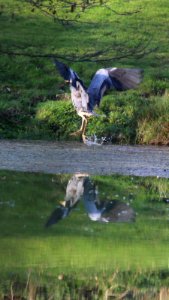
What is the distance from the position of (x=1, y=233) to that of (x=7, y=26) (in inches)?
546

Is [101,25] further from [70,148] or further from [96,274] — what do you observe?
[96,274]

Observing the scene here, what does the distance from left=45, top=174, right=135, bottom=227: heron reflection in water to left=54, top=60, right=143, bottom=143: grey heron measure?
9.80 ft

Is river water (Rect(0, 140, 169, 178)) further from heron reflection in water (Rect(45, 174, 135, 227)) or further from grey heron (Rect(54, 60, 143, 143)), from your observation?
heron reflection in water (Rect(45, 174, 135, 227))

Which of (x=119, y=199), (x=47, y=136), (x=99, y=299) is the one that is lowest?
(x=47, y=136)

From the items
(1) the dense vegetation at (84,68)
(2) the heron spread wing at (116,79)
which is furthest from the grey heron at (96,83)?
(1) the dense vegetation at (84,68)

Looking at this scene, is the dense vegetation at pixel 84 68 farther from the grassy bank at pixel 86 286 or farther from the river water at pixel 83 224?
the grassy bank at pixel 86 286

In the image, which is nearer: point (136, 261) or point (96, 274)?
point (96, 274)

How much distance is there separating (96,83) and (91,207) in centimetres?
505

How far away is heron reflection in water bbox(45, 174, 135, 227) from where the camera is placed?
935cm

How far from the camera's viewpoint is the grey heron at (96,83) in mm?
14473

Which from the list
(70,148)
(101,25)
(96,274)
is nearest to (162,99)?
(70,148)

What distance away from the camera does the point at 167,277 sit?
23.0ft

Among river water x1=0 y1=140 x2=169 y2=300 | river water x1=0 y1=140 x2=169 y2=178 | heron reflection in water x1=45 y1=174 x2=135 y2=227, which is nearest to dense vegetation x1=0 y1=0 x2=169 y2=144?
river water x1=0 y1=140 x2=169 y2=178

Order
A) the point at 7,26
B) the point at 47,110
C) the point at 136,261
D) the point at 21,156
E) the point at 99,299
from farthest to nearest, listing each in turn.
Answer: the point at 7,26
the point at 47,110
the point at 21,156
the point at 136,261
the point at 99,299
